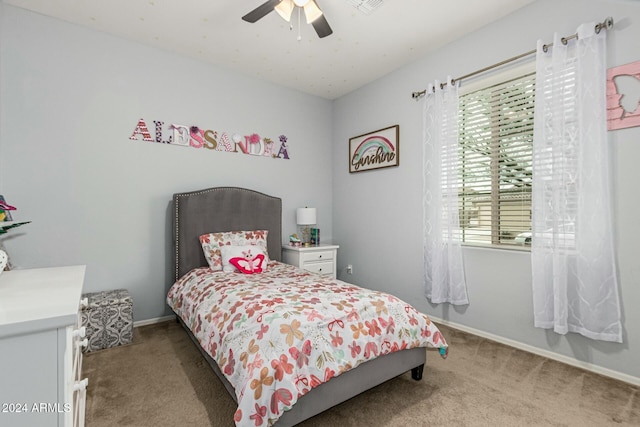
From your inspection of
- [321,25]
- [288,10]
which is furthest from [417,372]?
[288,10]

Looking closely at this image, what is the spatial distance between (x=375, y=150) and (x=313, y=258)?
4.86 ft

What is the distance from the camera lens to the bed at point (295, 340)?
4.55ft

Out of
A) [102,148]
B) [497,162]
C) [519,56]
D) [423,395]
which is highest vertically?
[519,56]

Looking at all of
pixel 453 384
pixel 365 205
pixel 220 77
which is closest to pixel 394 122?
pixel 365 205

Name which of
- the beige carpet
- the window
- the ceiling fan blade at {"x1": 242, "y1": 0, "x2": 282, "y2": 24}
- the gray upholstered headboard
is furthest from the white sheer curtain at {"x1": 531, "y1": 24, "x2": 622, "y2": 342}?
the gray upholstered headboard

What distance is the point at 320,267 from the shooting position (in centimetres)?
372

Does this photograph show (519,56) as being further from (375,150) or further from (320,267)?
(320,267)

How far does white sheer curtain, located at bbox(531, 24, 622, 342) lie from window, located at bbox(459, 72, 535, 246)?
24cm

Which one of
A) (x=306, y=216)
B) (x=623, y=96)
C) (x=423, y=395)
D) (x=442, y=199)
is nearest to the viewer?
(x=423, y=395)

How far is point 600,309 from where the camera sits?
2059mm

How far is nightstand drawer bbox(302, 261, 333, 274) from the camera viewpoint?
364 centimetres

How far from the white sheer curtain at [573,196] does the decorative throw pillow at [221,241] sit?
234cm

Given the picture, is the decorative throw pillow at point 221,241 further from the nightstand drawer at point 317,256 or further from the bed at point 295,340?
the nightstand drawer at point 317,256

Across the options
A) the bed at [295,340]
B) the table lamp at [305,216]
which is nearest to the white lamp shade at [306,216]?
the table lamp at [305,216]
